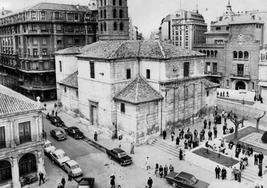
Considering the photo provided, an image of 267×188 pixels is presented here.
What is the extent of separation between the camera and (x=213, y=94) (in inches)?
1943

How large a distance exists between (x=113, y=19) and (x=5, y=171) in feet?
92.0

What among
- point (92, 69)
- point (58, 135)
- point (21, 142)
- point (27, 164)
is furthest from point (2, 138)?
point (92, 69)

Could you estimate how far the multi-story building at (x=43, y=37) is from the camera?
6106 cm

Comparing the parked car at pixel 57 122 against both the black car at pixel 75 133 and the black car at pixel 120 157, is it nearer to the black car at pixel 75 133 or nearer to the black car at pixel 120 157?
the black car at pixel 75 133

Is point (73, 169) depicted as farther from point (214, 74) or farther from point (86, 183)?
point (214, 74)

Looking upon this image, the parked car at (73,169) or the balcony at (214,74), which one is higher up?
the balcony at (214,74)

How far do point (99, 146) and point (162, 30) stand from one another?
86.1 metres

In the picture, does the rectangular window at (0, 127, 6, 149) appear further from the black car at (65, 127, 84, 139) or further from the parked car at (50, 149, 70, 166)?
the black car at (65, 127, 84, 139)

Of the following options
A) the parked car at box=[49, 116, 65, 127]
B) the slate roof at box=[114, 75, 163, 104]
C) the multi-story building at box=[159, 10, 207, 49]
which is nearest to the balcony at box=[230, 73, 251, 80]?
the multi-story building at box=[159, 10, 207, 49]

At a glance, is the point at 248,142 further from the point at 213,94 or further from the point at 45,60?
the point at 45,60

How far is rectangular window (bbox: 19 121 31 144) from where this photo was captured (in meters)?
28.4

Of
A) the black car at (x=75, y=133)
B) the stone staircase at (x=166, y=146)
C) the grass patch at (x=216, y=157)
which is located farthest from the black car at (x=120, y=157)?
the black car at (x=75, y=133)

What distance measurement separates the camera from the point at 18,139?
92.4 ft

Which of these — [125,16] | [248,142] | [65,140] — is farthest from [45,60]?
[248,142]
